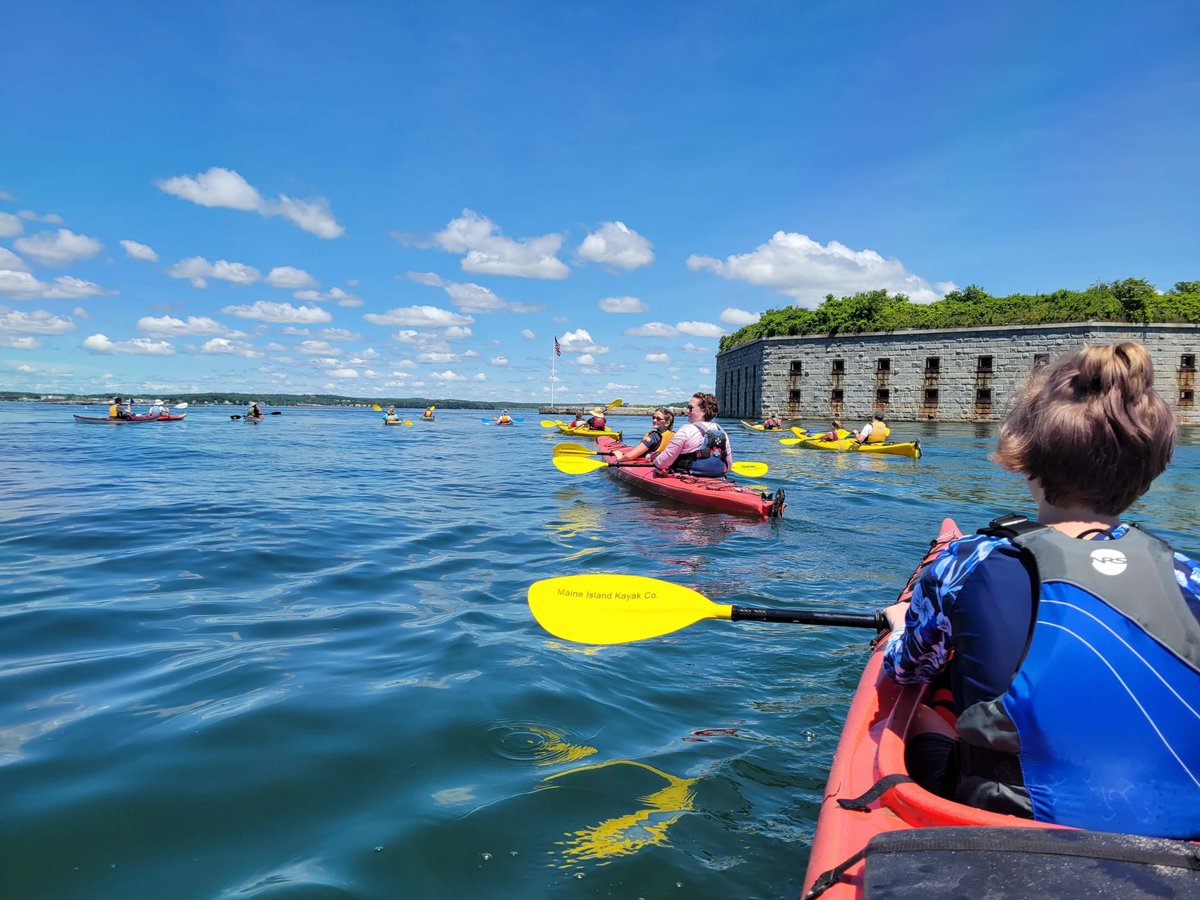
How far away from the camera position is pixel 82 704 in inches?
143

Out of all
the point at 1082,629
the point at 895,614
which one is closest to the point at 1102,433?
the point at 1082,629

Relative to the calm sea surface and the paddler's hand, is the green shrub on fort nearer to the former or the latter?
the calm sea surface

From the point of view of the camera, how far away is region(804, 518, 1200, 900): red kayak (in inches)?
55.2

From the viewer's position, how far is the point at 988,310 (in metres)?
41.2

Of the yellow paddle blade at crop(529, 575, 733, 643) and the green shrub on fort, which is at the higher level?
the green shrub on fort

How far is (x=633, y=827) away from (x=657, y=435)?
33.3 ft

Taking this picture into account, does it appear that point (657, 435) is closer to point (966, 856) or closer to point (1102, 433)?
point (1102, 433)

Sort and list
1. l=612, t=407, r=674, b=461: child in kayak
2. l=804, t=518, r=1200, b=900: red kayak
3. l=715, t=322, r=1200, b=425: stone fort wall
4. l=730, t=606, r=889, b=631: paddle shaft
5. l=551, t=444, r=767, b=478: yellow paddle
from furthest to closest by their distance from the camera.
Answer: l=715, t=322, r=1200, b=425: stone fort wall, l=551, t=444, r=767, b=478: yellow paddle, l=612, t=407, r=674, b=461: child in kayak, l=730, t=606, r=889, b=631: paddle shaft, l=804, t=518, r=1200, b=900: red kayak

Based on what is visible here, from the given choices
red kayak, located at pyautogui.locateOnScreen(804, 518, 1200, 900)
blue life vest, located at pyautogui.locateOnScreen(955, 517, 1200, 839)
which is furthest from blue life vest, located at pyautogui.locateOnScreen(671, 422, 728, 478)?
blue life vest, located at pyautogui.locateOnScreen(955, 517, 1200, 839)

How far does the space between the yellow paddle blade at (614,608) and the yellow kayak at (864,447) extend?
54.8 ft

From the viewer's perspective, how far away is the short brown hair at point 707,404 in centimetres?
993

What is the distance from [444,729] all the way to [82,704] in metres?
2.00

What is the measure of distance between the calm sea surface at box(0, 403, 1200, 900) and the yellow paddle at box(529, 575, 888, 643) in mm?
458

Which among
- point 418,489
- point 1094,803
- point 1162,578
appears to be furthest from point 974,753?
point 418,489
